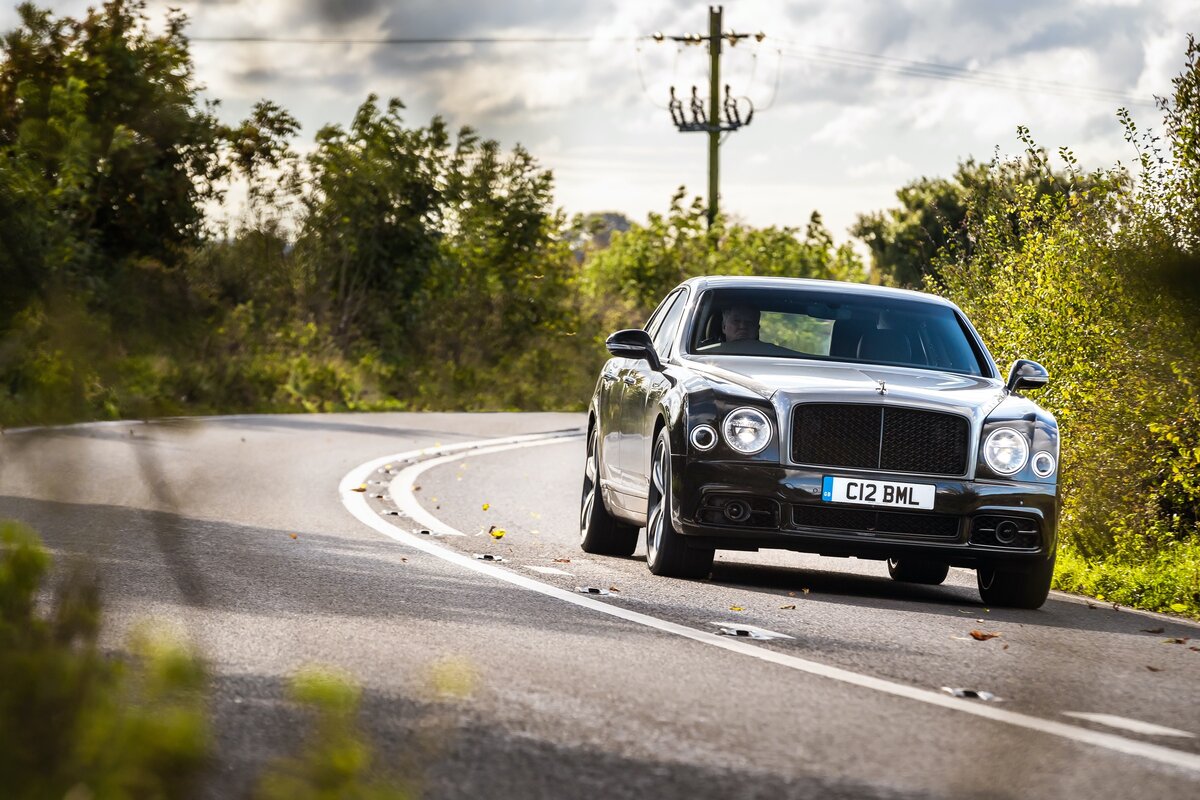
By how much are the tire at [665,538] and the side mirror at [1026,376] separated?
193 cm

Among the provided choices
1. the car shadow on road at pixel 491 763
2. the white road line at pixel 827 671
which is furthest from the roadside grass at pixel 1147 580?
the car shadow on road at pixel 491 763

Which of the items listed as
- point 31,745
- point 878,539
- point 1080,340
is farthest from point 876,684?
point 1080,340

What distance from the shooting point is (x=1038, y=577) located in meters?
8.84

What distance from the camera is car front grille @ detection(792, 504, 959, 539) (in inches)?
343

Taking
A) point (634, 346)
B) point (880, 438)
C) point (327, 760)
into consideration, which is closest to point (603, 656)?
point (880, 438)

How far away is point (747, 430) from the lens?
346 inches

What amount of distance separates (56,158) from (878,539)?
19.9 ft

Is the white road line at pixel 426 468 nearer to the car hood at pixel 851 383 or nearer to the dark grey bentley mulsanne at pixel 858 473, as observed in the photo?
the car hood at pixel 851 383

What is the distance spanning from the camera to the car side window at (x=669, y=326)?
423 inches

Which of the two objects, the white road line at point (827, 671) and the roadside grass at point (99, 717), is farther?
the white road line at point (827, 671)

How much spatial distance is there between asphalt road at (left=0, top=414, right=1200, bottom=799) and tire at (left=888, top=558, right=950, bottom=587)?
0.21 meters

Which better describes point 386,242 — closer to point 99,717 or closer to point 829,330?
point 829,330

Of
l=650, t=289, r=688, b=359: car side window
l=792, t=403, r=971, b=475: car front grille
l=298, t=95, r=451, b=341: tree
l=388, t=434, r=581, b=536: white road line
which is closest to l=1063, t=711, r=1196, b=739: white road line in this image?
l=792, t=403, r=971, b=475: car front grille

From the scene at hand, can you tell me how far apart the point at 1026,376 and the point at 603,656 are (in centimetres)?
407
